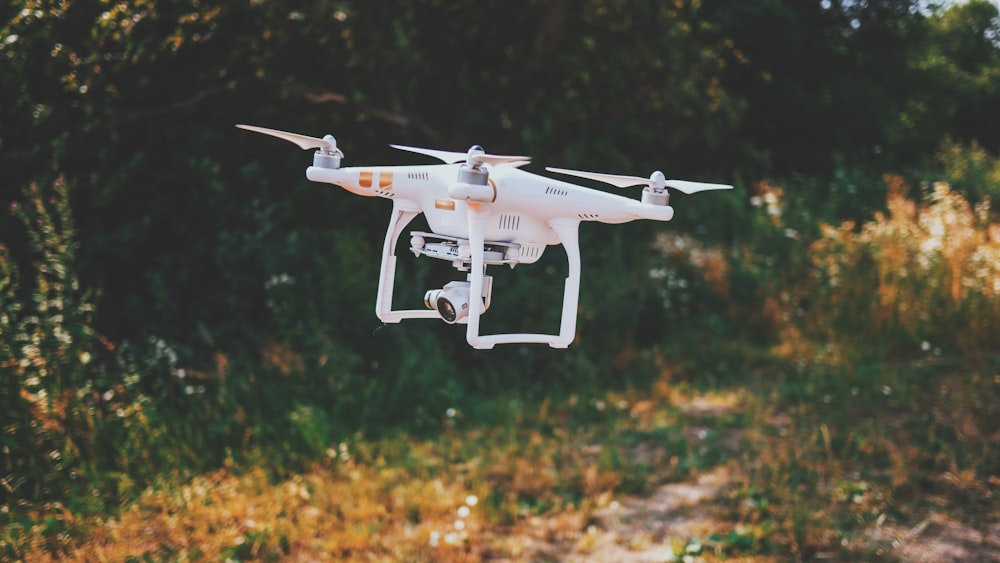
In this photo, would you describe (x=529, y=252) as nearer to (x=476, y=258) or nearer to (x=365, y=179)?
(x=476, y=258)

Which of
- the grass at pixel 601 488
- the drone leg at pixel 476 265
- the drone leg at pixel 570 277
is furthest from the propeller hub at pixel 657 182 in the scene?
the grass at pixel 601 488

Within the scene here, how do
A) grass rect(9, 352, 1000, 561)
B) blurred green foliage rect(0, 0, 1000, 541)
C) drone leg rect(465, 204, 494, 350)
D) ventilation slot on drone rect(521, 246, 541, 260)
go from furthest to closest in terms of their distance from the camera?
blurred green foliage rect(0, 0, 1000, 541), grass rect(9, 352, 1000, 561), ventilation slot on drone rect(521, 246, 541, 260), drone leg rect(465, 204, 494, 350)

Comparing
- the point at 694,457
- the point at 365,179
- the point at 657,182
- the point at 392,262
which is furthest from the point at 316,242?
the point at 657,182

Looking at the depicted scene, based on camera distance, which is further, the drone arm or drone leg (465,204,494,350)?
the drone arm

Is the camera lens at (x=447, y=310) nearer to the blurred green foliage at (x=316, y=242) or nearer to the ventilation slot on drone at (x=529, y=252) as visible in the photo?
the ventilation slot on drone at (x=529, y=252)

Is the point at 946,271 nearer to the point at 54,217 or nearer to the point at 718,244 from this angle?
the point at 718,244

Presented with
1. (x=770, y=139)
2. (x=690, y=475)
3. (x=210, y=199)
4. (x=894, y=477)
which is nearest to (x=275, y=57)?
(x=210, y=199)

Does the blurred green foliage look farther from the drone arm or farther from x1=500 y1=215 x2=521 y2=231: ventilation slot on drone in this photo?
x1=500 y1=215 x2=521 y2=231: ventilation slot on drone

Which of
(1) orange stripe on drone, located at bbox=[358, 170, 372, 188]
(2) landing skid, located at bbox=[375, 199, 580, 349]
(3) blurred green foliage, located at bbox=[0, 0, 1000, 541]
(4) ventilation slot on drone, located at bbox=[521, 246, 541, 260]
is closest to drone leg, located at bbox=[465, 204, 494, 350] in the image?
(2) landing skid, located at bbox=[375, 199, 580, 349]
